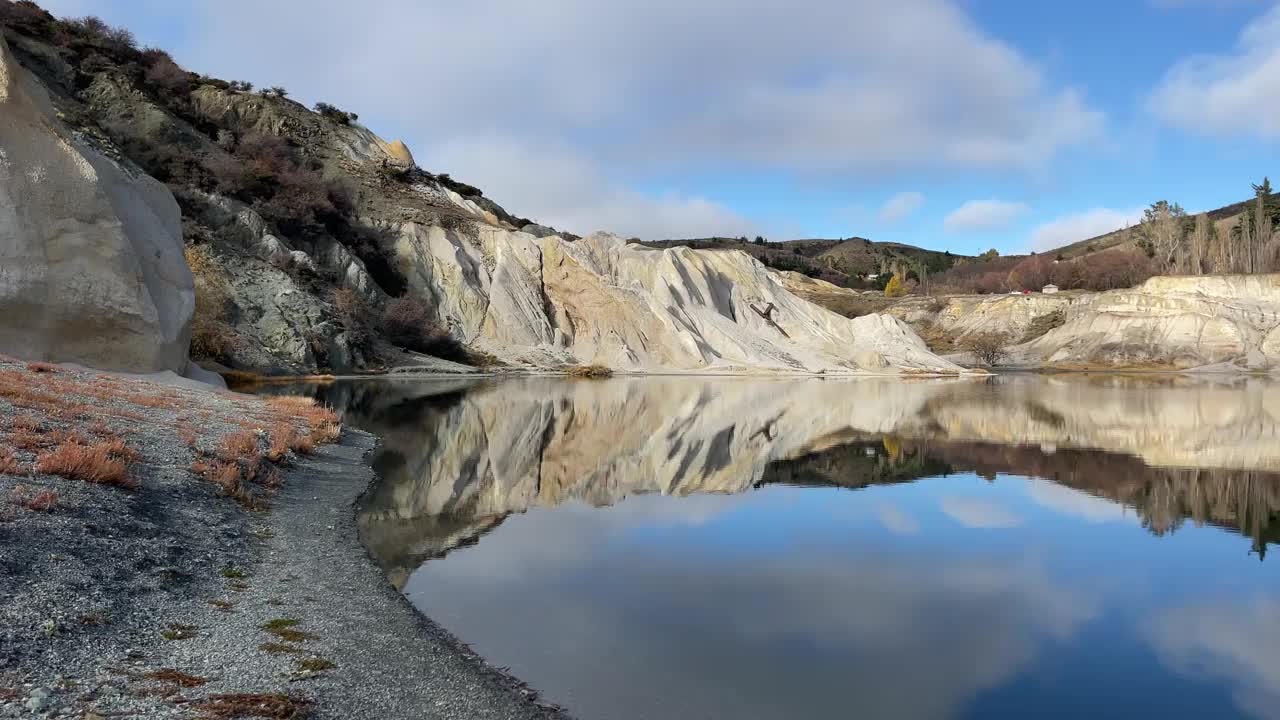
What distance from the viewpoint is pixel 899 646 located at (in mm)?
7461

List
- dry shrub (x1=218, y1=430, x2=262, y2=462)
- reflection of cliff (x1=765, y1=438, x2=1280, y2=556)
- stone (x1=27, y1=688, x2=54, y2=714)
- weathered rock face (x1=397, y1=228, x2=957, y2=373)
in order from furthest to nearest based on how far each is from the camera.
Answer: weathered rock face (x1=397, y1=228, x2=957, y2=373), reflection of cliff (x1=765, y1=438, x2=1280, y2=556), dry shrub (x1=218, y1=430, x2=262, y2=462), stone (x1=27, y1=688, x2=54, y2=714)

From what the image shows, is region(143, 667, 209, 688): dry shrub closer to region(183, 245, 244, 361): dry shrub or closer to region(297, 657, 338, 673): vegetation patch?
region(297, 657, 338, 673): vegetation patch

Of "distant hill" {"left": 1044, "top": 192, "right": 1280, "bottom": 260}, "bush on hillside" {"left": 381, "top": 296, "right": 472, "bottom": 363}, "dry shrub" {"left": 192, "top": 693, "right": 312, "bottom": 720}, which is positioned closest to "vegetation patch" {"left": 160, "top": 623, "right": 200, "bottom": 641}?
"dry shrub" {"left": 192, "top": 693, "right": 312, "bottom": 720}

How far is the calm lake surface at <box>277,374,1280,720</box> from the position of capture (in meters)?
6.65

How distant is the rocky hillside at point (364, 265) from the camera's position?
42.6 m

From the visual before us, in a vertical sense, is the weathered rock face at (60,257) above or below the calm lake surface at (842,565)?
above

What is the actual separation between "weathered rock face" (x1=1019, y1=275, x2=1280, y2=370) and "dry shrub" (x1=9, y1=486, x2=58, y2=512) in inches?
3462

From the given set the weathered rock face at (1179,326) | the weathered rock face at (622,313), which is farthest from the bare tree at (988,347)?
the weathered rock face at (622,313)

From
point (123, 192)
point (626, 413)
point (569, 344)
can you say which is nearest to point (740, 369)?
point (569, 344)

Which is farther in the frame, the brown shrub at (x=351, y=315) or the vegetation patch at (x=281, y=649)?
the brown shrub at (x=351, y=315)

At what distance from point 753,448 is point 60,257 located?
61.7 feet

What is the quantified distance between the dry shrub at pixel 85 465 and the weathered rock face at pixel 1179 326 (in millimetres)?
86853

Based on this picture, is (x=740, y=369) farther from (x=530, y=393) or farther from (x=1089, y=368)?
(x=1089, y=368)

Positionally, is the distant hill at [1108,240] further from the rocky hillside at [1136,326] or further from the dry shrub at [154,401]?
the dry shrub at [154,401]
